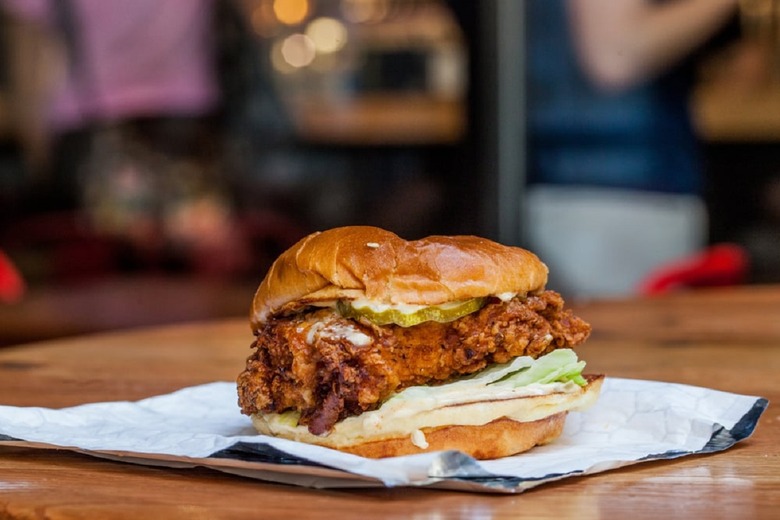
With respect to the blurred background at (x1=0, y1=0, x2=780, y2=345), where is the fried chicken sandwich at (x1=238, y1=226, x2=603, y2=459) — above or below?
below

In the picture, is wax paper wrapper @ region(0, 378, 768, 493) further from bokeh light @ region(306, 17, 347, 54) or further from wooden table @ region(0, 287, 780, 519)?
bokeh light @ region(306, 17, 347, 54)

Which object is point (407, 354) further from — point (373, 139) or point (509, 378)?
point (373, 139)

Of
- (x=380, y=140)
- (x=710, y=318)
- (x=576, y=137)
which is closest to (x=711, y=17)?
(x=576, y=137)

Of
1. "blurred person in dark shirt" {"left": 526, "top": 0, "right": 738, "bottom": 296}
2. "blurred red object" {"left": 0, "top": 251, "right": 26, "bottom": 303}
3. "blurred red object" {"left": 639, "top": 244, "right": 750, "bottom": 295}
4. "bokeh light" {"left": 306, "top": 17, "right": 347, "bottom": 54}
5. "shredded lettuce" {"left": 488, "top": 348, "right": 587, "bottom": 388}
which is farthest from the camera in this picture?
"bokeh light" {"left": 306, "top": 17, "right": 347, "bottom": 54}

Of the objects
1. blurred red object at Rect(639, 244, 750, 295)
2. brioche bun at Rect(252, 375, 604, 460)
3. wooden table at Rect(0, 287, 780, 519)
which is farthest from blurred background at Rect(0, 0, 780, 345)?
brioche bun at Rect(252, 375, 604, 460)

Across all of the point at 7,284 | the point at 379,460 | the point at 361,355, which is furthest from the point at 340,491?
the point at 7,284

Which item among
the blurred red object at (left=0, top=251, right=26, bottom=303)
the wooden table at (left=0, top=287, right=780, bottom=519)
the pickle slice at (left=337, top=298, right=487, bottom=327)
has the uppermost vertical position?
the blurred red object at (left=0, top=251, right=26, bottom=303)

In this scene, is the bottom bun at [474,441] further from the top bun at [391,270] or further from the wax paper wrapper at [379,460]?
the top bun at [391,270]
